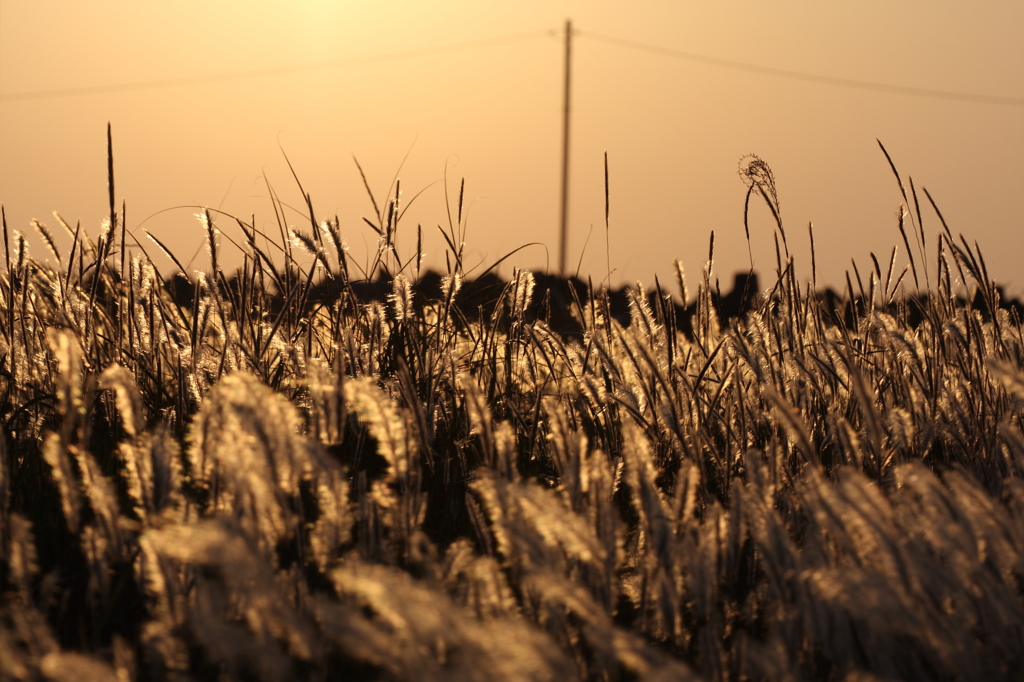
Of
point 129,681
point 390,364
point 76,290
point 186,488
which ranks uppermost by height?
point 76,290

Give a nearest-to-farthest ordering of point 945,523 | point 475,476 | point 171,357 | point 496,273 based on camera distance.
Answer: point 945,523, point 475,476, point 171,357, point 496,273

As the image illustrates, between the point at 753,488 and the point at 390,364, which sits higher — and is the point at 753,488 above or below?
below

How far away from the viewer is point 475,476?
1838mm

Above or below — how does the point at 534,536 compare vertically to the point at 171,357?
below

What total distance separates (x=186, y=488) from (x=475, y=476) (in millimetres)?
531

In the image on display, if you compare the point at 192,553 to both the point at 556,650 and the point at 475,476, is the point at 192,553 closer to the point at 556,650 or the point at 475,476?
the point at 556,650

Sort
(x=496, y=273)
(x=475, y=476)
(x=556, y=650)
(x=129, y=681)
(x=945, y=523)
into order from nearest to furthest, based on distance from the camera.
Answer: (x=556, y=650)
(x=129, y=681)
(x=945, y=523)
(x=475, y=476)
(x=496, y=273)

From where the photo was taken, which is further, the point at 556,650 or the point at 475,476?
the point at 475,476

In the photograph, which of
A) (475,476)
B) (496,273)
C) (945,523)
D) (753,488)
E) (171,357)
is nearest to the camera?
(945,523)

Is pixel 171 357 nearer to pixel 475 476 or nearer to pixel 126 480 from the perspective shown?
pixel 126 480

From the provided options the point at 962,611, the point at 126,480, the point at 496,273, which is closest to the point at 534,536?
the point at 962,611

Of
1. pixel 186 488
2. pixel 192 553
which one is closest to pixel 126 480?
pixel 186 488

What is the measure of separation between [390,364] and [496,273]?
111 centimetres

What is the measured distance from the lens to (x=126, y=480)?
176cm
